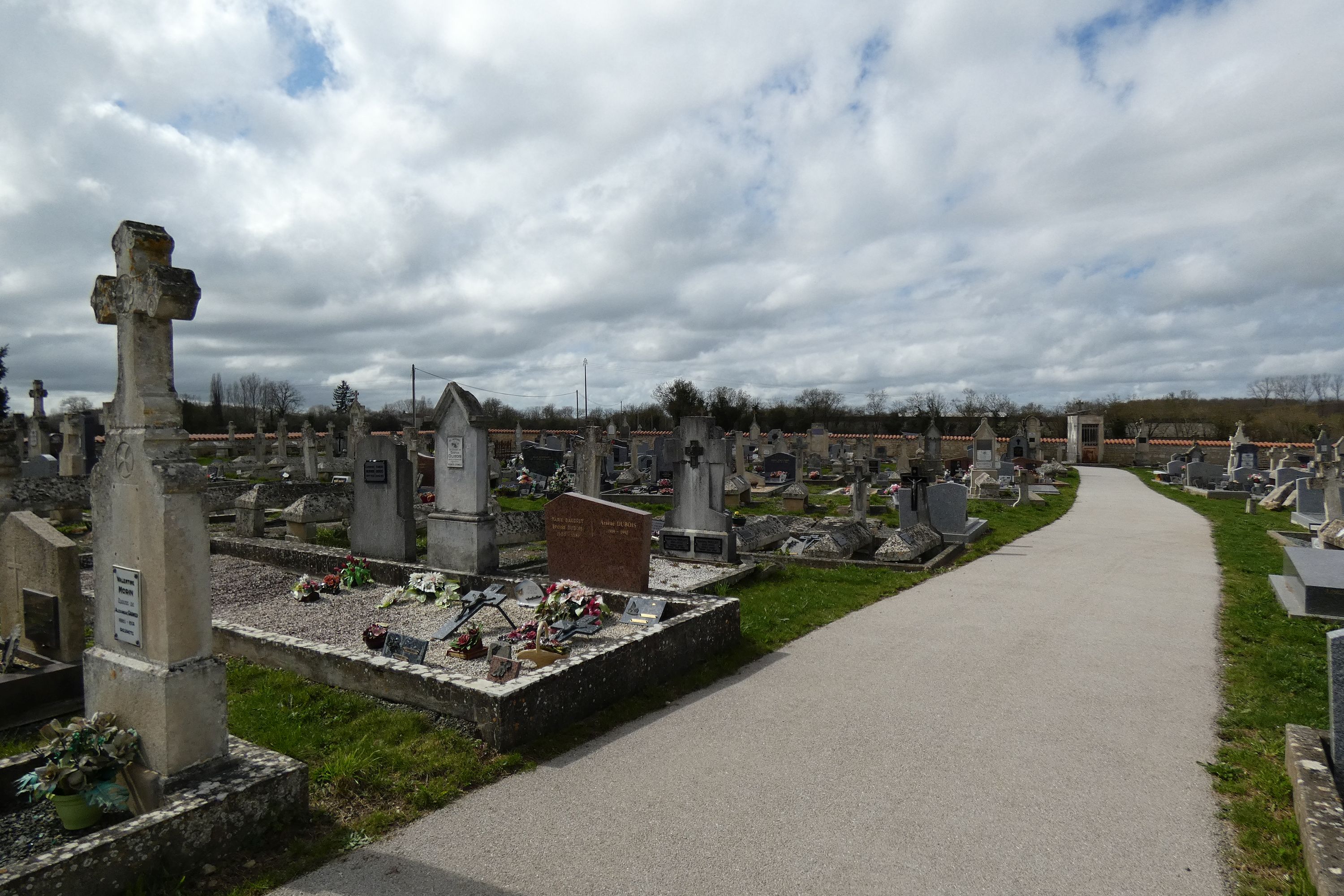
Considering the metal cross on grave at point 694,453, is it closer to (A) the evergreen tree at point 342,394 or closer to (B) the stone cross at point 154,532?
(B) the stone cross at point 154,532

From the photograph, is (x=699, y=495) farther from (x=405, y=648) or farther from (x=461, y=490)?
(x=405, y=648)

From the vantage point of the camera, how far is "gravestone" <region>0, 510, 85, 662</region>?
17.3 ft

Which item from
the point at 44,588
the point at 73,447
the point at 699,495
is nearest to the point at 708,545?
the point at 699,495

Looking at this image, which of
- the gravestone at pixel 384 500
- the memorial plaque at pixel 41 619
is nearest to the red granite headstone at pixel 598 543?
the gravestone at pixel 384 500

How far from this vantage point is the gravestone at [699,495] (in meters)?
11.2

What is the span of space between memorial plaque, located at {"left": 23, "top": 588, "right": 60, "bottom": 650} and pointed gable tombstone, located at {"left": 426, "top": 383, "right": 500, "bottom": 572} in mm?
4431

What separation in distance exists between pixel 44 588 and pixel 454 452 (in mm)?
4657

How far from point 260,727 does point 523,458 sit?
69.8ft

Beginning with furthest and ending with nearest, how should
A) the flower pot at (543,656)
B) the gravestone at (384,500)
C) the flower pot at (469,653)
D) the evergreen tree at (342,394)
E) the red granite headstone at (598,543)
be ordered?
the evergreen tree at (342,394) → the gravestone at (384,500) → the red granite headstone at (598,543) → the flower pot at (469,653) → the flower pot at (543,656)

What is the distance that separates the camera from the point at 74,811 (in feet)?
11.3

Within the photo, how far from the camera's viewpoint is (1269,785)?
13.6ft

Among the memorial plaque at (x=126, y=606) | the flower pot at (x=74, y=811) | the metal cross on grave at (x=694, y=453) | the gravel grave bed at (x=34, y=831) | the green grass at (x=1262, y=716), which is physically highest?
the metal cross on grave at (x=694, y=453)

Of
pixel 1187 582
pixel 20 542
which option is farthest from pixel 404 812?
pixel 1187 582

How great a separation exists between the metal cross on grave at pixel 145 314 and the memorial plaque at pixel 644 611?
14.1 ft
